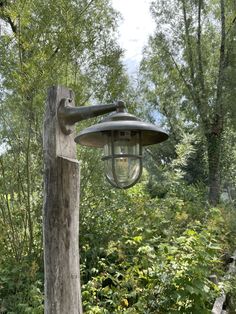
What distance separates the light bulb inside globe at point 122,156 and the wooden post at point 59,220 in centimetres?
25

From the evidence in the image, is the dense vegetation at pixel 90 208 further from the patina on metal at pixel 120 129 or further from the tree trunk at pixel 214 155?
the tree trunk at pixel 214 155

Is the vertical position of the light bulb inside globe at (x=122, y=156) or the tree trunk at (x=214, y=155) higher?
the tree trunk at (x=214, y=155)

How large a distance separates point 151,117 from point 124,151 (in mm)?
12176

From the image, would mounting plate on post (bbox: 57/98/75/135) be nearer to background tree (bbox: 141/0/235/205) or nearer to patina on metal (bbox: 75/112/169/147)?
patina on metal (bbox: 75/112/169/147)

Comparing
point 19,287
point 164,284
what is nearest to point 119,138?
point 164,284

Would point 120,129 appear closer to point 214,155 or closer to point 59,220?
point 59,220

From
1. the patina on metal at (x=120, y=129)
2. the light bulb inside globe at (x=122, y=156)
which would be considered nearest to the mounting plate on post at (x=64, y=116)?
the patina on metal at (x=120, y=129)

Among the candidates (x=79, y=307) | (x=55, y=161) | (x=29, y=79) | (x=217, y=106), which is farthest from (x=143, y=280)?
(x=217, y=106)

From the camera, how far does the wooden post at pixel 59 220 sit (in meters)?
1.85

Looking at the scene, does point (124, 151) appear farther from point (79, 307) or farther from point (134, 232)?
point (134, 232)

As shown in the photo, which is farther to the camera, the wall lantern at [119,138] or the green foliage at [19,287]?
the green foliage at [19,287]

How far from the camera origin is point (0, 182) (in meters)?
3.98

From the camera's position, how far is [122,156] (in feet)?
5.63

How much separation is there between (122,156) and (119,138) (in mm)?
79
